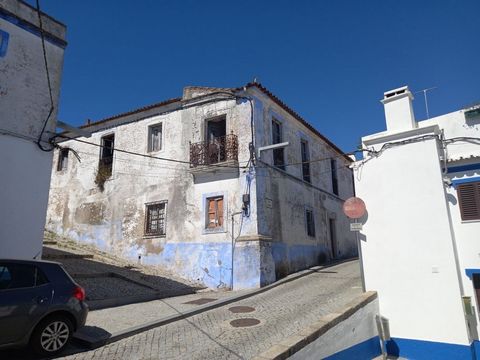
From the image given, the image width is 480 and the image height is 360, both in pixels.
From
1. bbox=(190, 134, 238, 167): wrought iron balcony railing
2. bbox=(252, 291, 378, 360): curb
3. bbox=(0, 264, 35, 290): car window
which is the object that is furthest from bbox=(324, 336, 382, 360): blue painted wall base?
bbox=(190, 134, 238, 167): wrought iron balcony railing

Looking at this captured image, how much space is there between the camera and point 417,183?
8.83 m

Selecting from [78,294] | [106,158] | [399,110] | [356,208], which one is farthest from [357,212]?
[106,158]

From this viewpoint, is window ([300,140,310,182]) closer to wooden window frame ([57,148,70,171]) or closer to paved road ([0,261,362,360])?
paved road ([0,261,362,360])

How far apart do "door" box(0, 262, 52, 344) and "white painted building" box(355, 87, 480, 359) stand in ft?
24.1

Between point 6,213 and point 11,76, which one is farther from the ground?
point 11,76

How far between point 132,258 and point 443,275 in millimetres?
11518

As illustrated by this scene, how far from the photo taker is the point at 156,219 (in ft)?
49.3

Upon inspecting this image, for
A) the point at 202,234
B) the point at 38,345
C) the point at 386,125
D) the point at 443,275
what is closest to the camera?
the point at 38,345

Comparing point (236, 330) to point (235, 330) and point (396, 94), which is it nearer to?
point (235, 330)

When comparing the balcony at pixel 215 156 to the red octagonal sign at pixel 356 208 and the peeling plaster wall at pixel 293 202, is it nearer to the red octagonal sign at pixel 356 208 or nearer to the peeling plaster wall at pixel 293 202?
the peeling plaster wall at pixel 293 202

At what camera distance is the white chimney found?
9477mm

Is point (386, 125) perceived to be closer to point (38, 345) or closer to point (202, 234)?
point (202, 234)

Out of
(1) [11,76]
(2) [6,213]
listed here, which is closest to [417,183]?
(2) [6,213]

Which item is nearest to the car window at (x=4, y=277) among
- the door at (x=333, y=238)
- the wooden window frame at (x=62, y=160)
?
the wooden window frame at (x=62, y=160)
